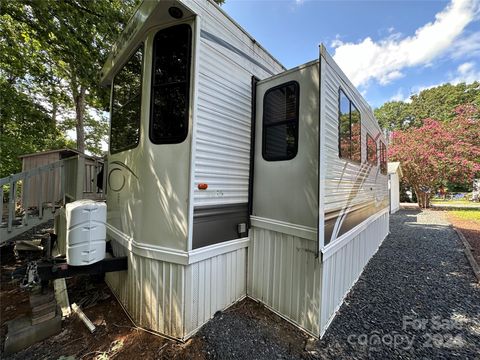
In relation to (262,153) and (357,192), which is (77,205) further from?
(357,192)

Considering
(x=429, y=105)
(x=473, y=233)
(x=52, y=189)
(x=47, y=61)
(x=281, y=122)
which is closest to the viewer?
(x=281, y=122)

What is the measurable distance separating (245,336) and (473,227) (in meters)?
11.3

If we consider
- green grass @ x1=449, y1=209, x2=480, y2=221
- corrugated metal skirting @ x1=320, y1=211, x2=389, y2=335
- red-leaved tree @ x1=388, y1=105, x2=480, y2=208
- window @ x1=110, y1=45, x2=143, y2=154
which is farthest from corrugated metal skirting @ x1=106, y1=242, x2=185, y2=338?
red-leaved tree @ x1=388, y1=105, x2=480, y2=208

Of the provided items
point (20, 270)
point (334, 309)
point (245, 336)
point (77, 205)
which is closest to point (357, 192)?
point (334, 309)

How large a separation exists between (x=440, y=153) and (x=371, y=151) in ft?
44.4

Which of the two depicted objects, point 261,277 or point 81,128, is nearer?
point 261,277

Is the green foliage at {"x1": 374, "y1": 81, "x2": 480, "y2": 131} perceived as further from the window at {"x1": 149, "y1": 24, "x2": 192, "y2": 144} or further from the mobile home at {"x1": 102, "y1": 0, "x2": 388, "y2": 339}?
the window at {"x1": 149, "y1": 24, "x2": 192, "y2": 144}

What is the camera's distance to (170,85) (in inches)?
102

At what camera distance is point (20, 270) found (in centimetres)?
262

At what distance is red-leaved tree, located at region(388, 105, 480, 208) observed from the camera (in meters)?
13.8

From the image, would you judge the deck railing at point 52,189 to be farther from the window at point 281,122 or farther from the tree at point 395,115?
the tree at point 395,115

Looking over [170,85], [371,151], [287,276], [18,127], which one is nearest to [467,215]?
[371,151]

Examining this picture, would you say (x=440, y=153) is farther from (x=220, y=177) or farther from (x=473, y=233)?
(x=220, y=177)

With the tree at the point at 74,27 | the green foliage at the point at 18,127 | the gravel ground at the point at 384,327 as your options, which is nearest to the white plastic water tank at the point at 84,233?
the gravel ground at the point at 384,327
